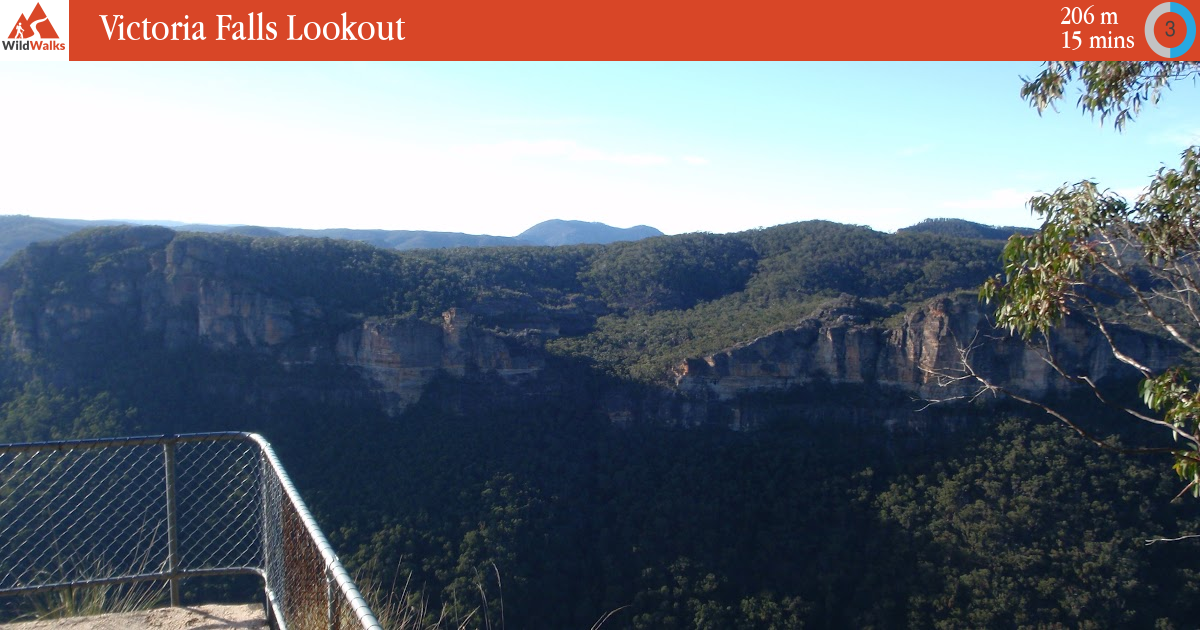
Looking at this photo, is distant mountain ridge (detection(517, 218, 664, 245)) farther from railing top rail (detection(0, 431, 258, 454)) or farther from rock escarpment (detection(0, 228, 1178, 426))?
railing top rail (detection(0, 431, 258, 454))

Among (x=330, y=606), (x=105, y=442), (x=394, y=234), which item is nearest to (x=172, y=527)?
(x=105, y=442)

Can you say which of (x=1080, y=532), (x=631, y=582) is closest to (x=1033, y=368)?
(x=1080, y=532)

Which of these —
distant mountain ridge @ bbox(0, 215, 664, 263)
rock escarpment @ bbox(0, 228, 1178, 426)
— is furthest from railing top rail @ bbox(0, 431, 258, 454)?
distant mountain ridge @ bbox(0, 215, 664, 263)

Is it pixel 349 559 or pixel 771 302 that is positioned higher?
pixel 771 302

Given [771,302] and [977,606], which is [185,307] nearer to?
[771,302]

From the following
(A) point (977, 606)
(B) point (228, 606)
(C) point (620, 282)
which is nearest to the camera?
(B) point (228, 606)

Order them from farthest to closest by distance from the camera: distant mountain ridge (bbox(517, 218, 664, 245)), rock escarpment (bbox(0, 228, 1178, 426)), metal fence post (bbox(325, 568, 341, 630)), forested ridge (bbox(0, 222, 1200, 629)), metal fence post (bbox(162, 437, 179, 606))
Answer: distant mountain ridge (bbox(517, 218, 664, 245)) < rock escarpment (bbox(0, 228, 1178, 426)) < forested ridge (bbox(0, 222, 1200, 629)) < metal fence post (bbox(162, 437, 179, 606)) < metal fence post (bbox(325, 568, 341, 630))
